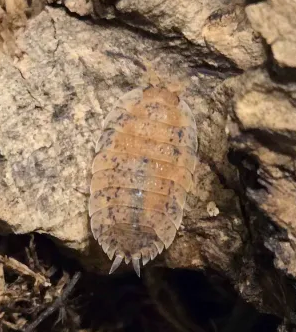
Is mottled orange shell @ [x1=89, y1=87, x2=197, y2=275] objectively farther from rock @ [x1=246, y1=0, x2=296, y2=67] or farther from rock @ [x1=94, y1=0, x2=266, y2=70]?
rock @ [x1=246, y1=0, x2=296, y2=67]

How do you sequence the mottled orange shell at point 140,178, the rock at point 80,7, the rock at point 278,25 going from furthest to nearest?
the rock at point 80,7 → the mottled orange shell at point 140,178 → the rock at point 278,25

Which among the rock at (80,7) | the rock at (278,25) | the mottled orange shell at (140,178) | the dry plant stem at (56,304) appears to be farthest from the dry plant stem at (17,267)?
the rock at (278,25)

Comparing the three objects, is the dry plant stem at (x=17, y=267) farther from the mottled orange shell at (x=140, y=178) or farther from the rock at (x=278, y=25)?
the rock at (x=278, y=25)

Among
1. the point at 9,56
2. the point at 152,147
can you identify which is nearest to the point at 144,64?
the point at 152,147

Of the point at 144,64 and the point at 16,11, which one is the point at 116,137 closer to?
the point at 144,64

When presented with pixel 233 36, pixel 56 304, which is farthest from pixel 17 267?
pixel 233 36

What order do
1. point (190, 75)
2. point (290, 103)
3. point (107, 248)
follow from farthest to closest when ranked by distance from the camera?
point (190, 75), point (107, 248), point (290, 103)

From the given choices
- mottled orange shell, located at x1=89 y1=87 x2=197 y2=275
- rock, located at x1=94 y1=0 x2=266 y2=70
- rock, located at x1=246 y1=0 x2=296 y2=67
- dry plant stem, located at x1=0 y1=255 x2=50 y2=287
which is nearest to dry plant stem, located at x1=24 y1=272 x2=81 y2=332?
dry plant stem, located at x1=0 y1=255 x2=50 y2=287
